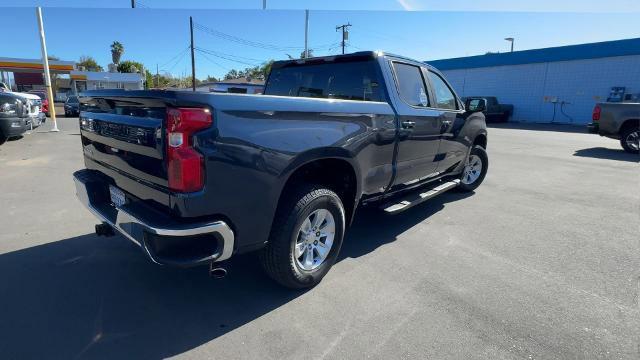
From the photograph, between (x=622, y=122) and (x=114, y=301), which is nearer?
(x=114, y=301)

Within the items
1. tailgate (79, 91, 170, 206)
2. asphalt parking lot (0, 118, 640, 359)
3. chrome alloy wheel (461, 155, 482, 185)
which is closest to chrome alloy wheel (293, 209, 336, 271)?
asphalt parking lot (0, 118, 640, 359)

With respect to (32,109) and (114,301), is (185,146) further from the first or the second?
(32,109)

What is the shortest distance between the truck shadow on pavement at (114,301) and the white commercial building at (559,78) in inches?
922

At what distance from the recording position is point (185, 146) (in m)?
2.21

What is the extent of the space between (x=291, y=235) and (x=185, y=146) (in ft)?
3.32

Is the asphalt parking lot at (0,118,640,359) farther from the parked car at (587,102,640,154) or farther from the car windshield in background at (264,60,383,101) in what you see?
the parked car at (587,102,640,154)

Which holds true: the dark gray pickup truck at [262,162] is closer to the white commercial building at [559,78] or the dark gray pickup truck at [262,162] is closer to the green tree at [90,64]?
the white commercial building at [559,78]

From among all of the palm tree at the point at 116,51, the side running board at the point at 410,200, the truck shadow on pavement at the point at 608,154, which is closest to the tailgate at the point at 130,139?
the side running board at the point at 410,200

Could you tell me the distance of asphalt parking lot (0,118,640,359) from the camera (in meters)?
2.45

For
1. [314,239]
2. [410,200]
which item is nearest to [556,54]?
[410,200]

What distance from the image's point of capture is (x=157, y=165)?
2.38 meters

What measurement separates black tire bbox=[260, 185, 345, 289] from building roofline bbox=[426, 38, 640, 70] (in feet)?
88.4

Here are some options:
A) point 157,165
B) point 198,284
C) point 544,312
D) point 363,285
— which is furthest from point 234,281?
point 544,312

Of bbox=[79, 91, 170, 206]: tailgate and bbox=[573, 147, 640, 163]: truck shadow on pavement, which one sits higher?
bbox=[79, 91, 170, 206]: tailgate
